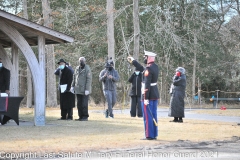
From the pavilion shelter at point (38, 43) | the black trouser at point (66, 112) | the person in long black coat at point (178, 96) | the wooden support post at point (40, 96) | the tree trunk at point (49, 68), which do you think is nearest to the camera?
the pavilion shelter at point (38, 43)

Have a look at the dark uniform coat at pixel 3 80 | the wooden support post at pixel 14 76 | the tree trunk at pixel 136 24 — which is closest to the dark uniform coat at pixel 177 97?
the dark uniform coat at pixel 3 80

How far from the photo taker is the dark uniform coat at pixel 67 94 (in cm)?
1900

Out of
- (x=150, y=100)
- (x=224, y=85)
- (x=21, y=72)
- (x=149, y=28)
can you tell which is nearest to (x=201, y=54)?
(x=224, y=85)

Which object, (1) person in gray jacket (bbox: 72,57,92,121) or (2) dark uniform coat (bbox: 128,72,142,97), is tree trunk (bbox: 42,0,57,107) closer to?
(2) dark uniform coat (bbox: 128,72,142,97)

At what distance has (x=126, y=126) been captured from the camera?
16312 mm

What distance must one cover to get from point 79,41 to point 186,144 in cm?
2887

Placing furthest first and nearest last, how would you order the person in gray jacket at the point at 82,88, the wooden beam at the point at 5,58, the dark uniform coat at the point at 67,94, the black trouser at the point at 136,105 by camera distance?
the black trouser at the point at 136,105 → the wooden beam at the point at 5,58 → the dark uniform coat at the point at 67,94 → the person in gray jacket at the point at 82,88

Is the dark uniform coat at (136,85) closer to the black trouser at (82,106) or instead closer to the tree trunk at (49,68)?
the black trouser at (82,106)

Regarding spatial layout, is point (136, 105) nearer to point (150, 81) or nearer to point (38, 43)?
point (38, 43)

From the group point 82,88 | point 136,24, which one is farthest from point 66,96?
point 136,24

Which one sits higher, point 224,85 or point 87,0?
point 87,0

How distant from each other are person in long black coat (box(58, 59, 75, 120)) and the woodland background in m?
10.8

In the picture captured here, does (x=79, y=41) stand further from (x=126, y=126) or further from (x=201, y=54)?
(x=126, y=126)

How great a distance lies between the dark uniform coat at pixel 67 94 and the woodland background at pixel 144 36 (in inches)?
423
